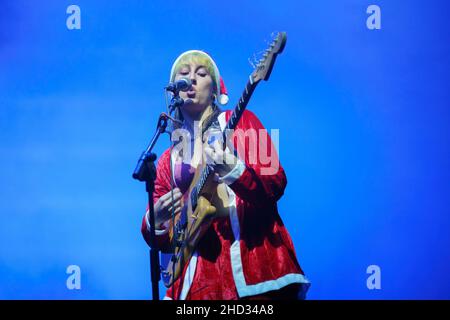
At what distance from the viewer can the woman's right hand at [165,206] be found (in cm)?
252

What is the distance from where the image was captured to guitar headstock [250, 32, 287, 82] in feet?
7.14

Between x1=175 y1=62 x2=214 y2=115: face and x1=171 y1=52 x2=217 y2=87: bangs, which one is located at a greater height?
x1=171 y1=52 x2=217 y2=87: bangs

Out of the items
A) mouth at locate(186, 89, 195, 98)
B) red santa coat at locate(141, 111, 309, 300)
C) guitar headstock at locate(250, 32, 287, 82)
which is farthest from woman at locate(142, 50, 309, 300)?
guitar headstock at locate(250, 32, 287, 82)

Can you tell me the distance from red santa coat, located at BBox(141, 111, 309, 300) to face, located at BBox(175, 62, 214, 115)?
0.54 ft

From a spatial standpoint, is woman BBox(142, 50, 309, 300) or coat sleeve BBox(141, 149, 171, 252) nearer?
woman BBox(142, 50, 309, 300)

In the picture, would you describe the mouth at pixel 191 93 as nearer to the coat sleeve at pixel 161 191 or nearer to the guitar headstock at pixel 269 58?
the coat sleeve at pixel 161 191

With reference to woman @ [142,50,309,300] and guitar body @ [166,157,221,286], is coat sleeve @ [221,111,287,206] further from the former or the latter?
guitar body @ [166,157,221,286]

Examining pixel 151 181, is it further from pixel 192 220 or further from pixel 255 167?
pixel 255 167

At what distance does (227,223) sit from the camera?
2.40 metres

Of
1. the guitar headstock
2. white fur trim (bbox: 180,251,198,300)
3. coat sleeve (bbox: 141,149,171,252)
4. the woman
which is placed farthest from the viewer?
coat sleeve (bbox: 141,149,171,252)

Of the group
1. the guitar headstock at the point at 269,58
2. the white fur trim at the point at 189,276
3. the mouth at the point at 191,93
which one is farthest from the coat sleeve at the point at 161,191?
the guitar headstock at the point at 269,58
